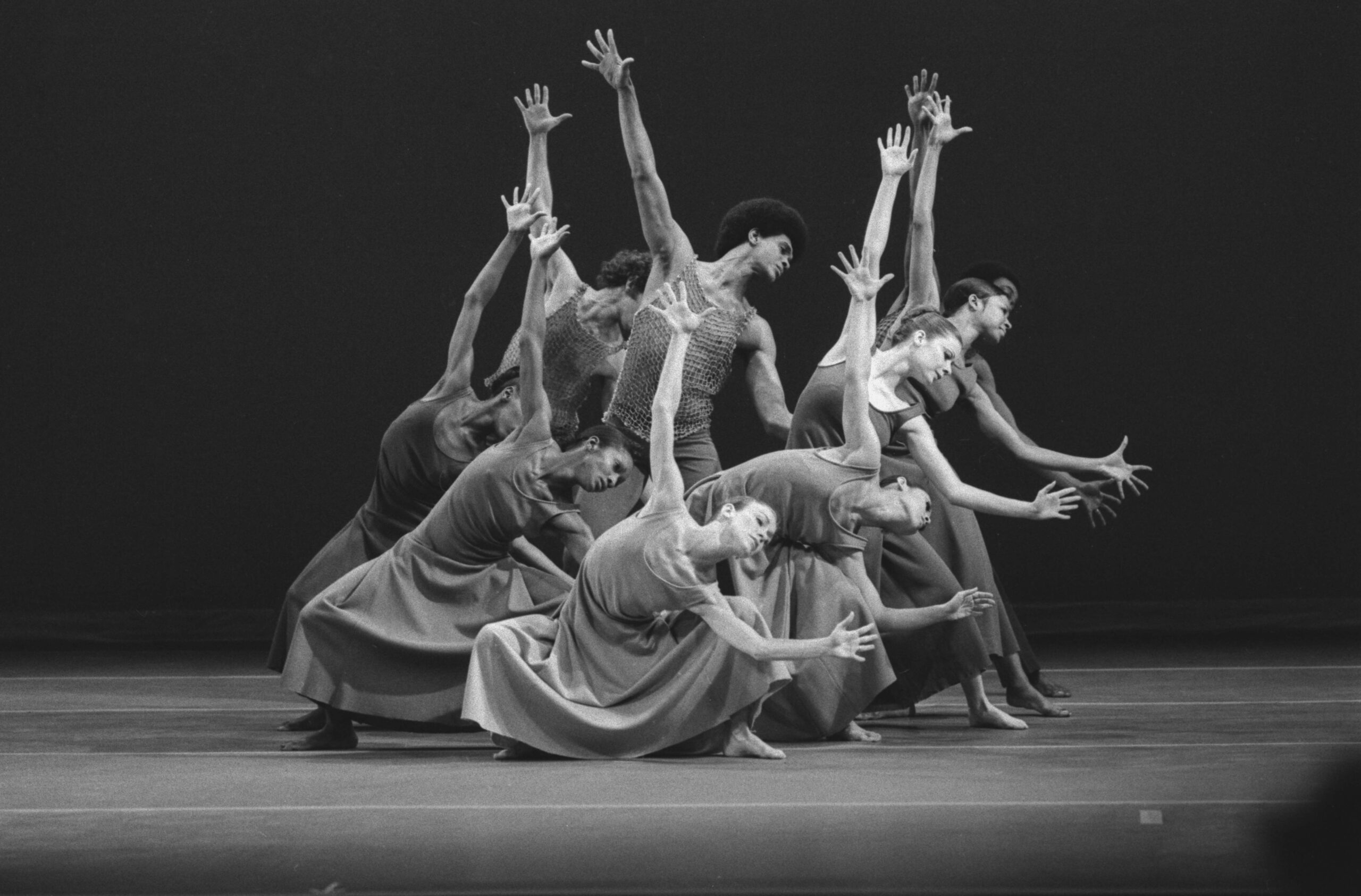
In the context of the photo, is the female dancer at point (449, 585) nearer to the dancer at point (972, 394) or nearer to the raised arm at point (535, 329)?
the raised arm at point (535, 329)

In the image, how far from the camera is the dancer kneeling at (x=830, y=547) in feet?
13.1

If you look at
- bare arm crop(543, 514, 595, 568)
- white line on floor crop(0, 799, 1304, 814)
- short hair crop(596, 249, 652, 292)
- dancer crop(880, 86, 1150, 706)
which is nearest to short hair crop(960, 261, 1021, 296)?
dancer crop(880, 86, 1150, 706)

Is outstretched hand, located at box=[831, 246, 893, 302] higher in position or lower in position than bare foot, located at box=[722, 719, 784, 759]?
higher

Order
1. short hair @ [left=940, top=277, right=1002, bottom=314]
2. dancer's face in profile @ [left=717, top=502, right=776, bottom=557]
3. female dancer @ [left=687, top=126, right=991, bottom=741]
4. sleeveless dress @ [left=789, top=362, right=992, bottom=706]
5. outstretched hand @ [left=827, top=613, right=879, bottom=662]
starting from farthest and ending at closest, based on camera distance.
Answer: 1. short hair @ [left=940, top=277, right=1002, bottom=314]
2. sleeveless dress @ [left=789, top=362, right=992, bottom=706]
3. female dancer @ [left=687, top=126, right=991, bottom=741]
4. dancer's face in profile @ [left=717, top=502, right=776, bottom=557]
5. outstretched hand @ [left=827, top=613, right=879, bottom=662]

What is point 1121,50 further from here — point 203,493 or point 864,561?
point 203,493

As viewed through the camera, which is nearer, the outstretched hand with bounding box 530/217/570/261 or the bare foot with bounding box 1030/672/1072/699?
the outstretched hand with bounding box 530/217/570/261

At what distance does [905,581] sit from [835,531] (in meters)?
0.48

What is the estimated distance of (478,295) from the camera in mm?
4555

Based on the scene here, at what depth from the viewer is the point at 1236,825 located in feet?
9.72

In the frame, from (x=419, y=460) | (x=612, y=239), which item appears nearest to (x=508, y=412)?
(x=419, y=460)

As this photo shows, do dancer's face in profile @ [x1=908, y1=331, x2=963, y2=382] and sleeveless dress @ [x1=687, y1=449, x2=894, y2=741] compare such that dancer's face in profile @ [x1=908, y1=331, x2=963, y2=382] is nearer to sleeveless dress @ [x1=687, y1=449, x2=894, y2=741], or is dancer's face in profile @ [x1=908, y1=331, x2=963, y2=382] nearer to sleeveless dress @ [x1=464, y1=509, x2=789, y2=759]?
sleeveless dress @ [x1=687, y1=449, x2=894, y2=741]

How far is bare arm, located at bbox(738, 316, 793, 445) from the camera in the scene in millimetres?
4609

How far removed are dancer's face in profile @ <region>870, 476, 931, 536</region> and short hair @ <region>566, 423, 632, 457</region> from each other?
1.86 feet

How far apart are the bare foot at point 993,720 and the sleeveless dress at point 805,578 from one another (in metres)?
0.40
